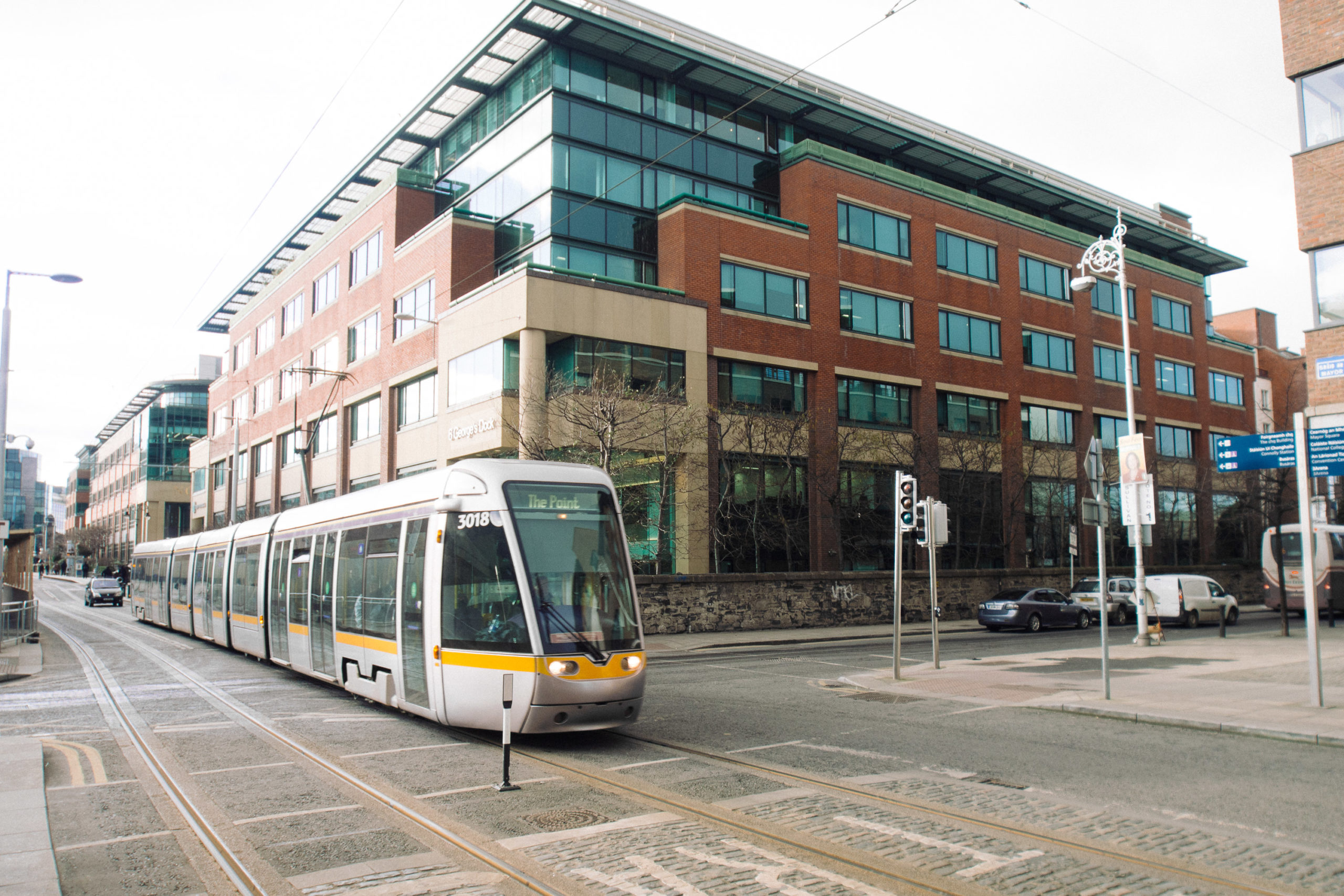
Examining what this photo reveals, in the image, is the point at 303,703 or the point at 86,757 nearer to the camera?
the point at 86,757

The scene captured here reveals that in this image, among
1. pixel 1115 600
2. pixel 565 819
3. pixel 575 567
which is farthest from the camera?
pixel 1115 600

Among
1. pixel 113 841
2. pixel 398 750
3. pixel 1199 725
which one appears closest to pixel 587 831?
pixel 113 841

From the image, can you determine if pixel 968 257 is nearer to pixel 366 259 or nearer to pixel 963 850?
pixel 366 259

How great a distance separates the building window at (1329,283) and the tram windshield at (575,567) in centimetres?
1529

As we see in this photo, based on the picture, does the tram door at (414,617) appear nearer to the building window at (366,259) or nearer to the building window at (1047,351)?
the building window at (366,259)

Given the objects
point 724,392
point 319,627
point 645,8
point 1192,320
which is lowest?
point 319,627

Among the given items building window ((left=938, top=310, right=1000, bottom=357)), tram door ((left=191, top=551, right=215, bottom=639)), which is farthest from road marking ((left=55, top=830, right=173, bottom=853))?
building window ((left=938, top=310, right=1000, bottom=357))

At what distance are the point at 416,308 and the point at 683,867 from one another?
A: 3354 cm

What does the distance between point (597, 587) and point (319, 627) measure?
6337 mm

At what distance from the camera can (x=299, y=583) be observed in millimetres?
15328

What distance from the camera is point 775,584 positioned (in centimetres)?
2984

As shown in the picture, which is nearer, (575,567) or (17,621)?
(575,567)

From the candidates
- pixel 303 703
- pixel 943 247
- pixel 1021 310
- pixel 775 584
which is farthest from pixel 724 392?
pixel 303 703

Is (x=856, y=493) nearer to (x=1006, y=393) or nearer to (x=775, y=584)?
(x=775, y=584)
